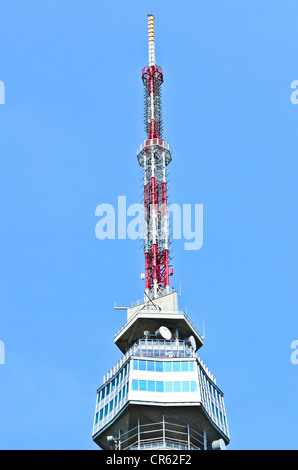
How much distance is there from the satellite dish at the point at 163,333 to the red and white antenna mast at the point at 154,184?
30.3 ft

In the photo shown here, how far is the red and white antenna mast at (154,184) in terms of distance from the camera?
11606 centimetres

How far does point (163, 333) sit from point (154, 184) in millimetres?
28863

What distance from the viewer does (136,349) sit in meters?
102

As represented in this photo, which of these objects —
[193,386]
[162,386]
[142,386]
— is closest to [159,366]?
[162,386]

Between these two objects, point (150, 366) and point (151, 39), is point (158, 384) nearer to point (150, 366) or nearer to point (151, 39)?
point (150, 366)

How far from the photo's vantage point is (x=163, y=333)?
10406 centimetres

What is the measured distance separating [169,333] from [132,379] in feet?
32.3

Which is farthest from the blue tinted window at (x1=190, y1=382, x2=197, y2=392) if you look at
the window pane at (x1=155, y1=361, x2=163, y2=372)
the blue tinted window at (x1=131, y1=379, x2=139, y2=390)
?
the blue tinted window at (x1=131, y1=379, x2=139, y2=390)

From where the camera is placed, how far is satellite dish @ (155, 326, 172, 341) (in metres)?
104

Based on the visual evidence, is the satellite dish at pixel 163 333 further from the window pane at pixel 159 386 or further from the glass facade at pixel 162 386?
the window pane at pixel 159 386

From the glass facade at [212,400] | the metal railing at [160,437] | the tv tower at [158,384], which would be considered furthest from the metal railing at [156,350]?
the metal railing at [160,437]
